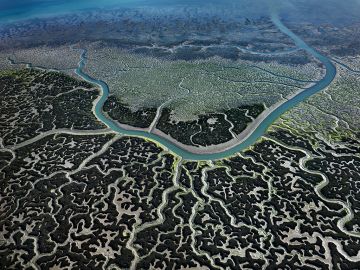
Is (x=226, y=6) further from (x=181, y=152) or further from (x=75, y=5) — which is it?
(x=181, y=152)

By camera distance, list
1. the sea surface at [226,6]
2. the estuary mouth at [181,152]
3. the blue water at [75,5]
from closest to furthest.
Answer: the estuary mouth at [181,152], the sea surface at [226,6], the blue water at [75,5]

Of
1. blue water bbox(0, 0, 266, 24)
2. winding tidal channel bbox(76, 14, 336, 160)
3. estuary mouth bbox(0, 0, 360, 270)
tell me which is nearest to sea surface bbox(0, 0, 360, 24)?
blue water bbox(0, 0, 266, 24)

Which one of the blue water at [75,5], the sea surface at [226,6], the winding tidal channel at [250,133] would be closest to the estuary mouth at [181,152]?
the winding tidal channel at [250,133]

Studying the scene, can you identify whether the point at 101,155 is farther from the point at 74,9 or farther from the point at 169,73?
the point at 74,9

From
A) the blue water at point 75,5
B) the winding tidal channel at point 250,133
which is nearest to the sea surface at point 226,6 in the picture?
the blue water at point 75,5

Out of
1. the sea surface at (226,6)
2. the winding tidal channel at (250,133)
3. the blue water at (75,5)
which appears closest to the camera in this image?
the winding tidal channel at (250,133)

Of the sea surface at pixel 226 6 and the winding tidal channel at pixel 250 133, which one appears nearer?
the winding tidal channel at pixel 250 133

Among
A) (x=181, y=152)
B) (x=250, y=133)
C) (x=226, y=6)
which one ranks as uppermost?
(x=226, y=6)

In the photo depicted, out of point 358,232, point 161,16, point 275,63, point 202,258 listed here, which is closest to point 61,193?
point 202,258

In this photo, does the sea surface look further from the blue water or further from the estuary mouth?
the estuary mouth

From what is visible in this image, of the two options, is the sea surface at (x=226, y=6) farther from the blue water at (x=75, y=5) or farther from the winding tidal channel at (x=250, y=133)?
the winding tidal channel at (x=250, y=133)

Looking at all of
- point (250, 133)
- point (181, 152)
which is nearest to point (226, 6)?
point (250, 133)

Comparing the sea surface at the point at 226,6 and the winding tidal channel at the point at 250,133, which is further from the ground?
the sea surface at the point at 226,6
